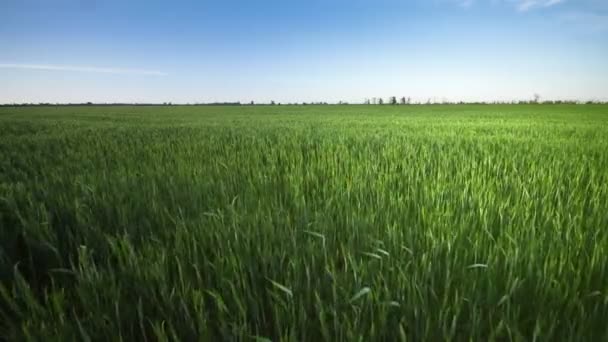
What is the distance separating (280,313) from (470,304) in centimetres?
49

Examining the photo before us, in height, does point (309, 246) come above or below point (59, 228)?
above

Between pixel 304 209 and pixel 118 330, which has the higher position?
pixel 304 209

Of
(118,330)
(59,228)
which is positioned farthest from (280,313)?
(59,228)

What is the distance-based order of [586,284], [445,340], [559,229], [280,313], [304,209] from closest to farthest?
[445,340]
[280,313]
[586,284]
[559,229]
[304,209]

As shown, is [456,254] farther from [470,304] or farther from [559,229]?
[559,229]

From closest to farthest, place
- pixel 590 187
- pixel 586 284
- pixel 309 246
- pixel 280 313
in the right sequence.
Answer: pixel 280 313, pixel 586 284, pixel 309 246, pixel 590 187

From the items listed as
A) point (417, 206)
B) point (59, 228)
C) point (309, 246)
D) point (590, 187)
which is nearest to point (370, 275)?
point (309, 246)

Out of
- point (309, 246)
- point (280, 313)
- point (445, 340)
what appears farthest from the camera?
point (309, 246)

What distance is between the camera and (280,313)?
1.01m

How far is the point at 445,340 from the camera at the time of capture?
2.96 ft

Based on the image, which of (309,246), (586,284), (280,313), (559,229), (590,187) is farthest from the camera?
(590,187)

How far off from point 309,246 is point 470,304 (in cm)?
54

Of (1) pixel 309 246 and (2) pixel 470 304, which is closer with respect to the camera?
(2) pixel 470 304

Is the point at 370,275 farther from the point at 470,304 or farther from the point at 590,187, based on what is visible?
the point at 590,187
